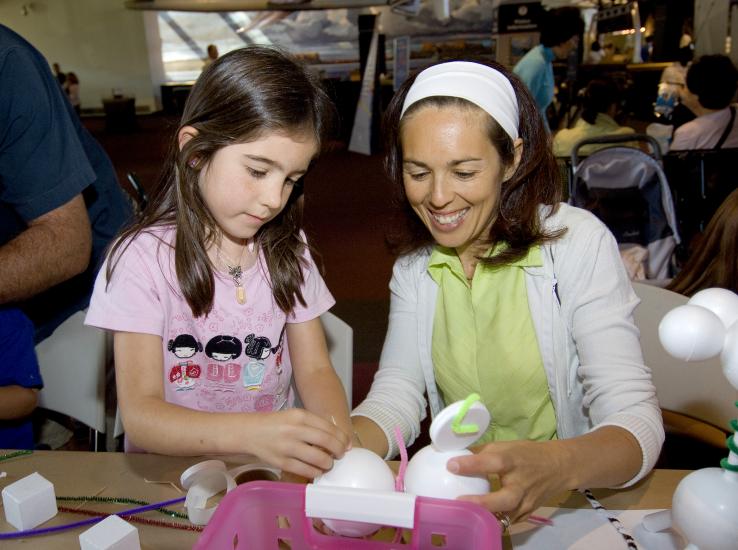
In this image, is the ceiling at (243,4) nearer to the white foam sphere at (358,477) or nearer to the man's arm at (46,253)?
the man's arm at (46,253)

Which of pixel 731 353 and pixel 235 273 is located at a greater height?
pixel 731 353

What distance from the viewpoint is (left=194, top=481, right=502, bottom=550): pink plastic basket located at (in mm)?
739

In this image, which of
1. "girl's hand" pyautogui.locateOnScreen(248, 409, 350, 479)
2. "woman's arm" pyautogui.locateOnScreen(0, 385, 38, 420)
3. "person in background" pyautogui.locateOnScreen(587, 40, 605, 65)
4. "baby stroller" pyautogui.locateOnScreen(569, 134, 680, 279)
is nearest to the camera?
"girl's hand" pyautogui.locateOnScreen(248, 409, 350, 479)

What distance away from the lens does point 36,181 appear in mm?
1701

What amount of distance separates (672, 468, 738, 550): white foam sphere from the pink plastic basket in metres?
0.23

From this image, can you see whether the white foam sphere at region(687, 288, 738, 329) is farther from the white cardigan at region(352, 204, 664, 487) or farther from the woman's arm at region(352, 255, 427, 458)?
the woman's arm at region(352, 255, 427, 458)

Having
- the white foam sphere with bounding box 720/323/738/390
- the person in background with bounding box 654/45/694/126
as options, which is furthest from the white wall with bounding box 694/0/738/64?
the white foam sphere with bounding box 720/323/738/390

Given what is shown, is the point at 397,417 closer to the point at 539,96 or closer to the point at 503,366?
the point at 503,366

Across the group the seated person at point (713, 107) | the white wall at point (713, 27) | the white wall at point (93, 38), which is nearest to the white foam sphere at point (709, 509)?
the seated person at point (713, 107)

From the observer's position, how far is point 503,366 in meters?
1.42

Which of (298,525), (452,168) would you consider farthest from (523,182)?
(298,525)

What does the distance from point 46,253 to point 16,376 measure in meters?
0.32

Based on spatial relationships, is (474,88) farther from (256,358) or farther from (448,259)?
(256,358)

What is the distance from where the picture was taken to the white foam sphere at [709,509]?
72cm
